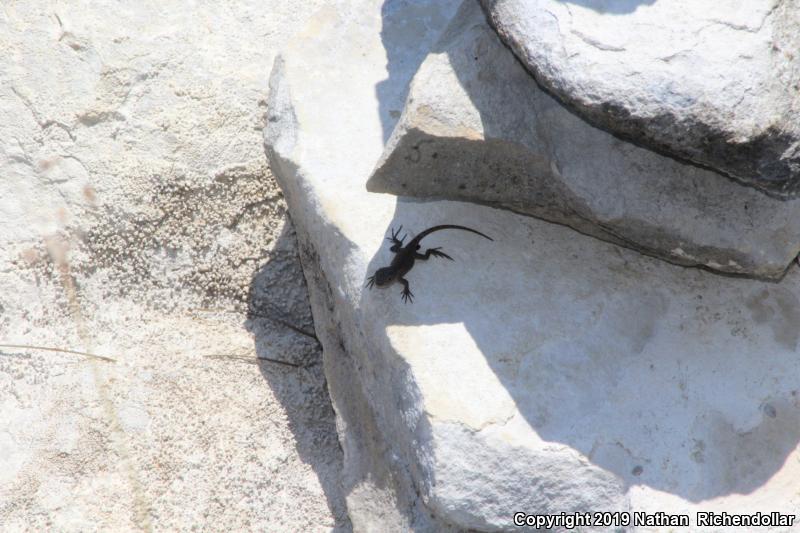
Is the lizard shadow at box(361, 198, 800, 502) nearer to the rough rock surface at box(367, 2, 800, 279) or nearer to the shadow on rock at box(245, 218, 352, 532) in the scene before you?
the rough rock surface at box(367, 2, 800, 279)

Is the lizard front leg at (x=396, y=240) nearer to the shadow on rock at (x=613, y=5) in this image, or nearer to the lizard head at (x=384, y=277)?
the lizard head at (x=384, y=277)

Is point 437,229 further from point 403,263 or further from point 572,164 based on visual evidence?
point 572,164

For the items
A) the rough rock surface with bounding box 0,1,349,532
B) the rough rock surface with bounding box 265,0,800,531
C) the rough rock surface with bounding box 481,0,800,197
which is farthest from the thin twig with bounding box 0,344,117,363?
the rough rock surface with bounding box 481,0,800,197

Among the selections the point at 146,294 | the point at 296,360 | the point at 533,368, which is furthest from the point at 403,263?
the point at 146,294

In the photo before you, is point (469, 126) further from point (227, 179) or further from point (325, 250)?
point (227, 179)

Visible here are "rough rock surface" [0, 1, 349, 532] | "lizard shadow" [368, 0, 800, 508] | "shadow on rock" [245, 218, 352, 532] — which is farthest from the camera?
"shadow on rock" [245, 218, 352, 532]

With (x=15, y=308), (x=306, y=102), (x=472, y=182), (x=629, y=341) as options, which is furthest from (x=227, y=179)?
(x=629, y=341)

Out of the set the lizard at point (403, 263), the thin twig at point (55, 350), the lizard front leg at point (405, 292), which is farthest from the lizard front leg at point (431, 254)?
the thin twig at point (55, 350)
